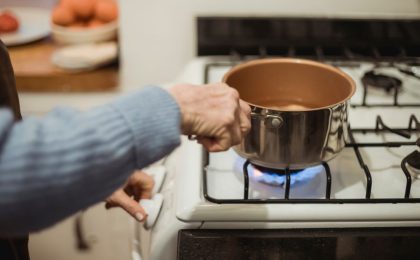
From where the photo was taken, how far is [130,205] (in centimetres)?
73

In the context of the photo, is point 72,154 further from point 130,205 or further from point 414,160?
point 414,160

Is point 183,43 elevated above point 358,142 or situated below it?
above

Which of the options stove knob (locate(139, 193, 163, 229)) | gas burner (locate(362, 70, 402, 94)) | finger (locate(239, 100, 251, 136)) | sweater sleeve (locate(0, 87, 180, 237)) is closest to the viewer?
sweater sleeve (locate(0, 87, 180, 237))

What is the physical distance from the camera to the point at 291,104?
34.4 inches

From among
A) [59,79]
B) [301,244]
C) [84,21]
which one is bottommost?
[301,244]

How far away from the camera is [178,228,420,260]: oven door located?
64cm

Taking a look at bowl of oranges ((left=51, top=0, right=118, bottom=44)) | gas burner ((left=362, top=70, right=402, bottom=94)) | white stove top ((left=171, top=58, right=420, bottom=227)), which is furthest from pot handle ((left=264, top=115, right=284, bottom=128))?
bowl of oranges ((left=51, top=0, right=118, bottom=44))

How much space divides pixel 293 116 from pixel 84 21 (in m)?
0.82

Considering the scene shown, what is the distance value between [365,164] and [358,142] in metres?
0.07

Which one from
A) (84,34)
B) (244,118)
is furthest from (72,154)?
(84,34)

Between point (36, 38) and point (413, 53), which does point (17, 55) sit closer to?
point (36, 38)

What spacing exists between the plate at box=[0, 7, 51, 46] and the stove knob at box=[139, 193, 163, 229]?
0.69 metres

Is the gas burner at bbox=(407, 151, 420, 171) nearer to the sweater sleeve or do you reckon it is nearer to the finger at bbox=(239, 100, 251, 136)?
the finger at bbox=(239, 100, 251, 136)

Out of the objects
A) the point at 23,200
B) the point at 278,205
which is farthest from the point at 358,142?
the point at 23,200
